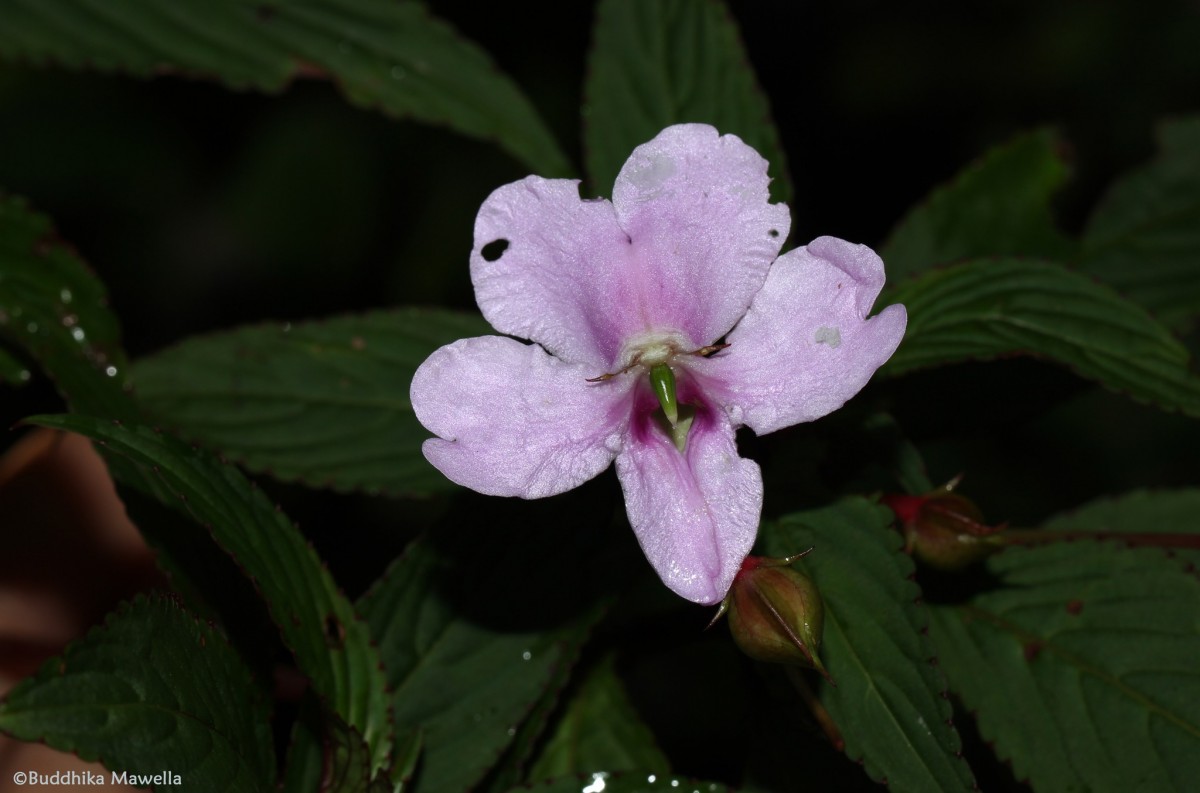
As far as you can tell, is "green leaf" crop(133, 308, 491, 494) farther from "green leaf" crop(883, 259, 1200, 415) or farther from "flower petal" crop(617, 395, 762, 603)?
"green leaf" crop(883, 259, 1200, 415)

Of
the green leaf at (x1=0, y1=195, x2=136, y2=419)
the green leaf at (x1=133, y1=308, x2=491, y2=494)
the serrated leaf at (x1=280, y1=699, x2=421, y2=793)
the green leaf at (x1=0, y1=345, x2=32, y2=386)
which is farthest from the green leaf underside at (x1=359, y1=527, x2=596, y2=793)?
the green leaf at (x1=0, y1=345, x2=32, y2=386)

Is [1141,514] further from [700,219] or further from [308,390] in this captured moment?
[308,390]

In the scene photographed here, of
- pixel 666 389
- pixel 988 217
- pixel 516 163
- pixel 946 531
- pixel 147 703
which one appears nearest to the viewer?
pixel 147 703

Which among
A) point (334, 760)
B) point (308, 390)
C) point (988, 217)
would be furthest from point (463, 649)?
point (988, 217)

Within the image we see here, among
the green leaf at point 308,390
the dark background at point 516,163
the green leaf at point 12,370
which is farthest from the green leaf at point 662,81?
the dark background at point 516,163

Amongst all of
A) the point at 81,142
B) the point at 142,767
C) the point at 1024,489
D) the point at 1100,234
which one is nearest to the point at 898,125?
the point at 1024,489

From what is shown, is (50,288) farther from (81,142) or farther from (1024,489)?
(1024,489)
